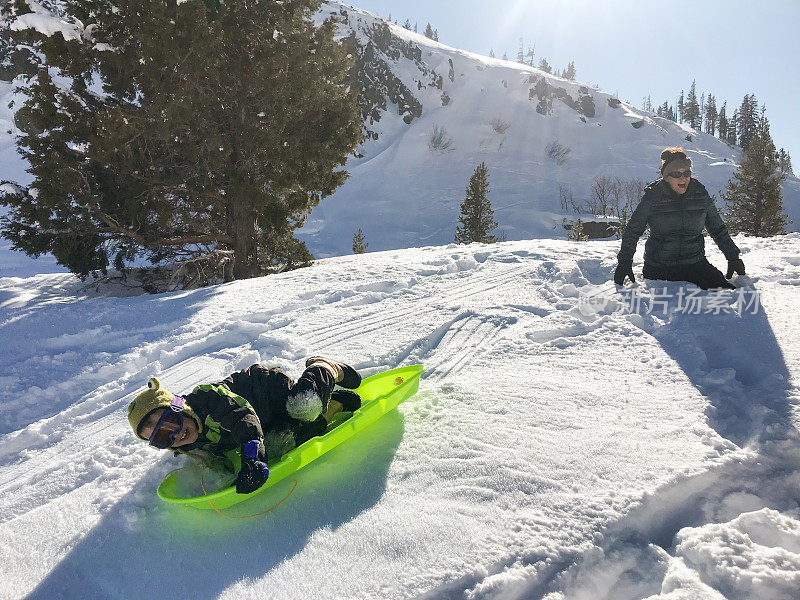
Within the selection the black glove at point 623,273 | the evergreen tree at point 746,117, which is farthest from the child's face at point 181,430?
the evergreen tree at point 746,117

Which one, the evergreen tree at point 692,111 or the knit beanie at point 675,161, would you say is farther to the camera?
the evergreen tree at point 692,111

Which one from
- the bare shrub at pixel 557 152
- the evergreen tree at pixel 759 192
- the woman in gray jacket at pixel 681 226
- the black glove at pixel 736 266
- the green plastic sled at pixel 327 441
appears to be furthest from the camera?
the bare shrub at pixel 557 152

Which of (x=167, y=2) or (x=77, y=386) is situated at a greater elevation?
(x=167, y=2)

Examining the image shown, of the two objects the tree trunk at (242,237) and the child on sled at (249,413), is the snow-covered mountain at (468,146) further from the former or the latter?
the child on sled at (249,413)

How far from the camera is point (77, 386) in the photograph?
13.9 feet

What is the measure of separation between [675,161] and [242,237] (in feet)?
30.9

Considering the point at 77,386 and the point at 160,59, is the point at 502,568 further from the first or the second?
the point at 160,59

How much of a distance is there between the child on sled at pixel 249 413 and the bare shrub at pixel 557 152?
54.3 m

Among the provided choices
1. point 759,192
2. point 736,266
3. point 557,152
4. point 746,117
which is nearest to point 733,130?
point 746,117

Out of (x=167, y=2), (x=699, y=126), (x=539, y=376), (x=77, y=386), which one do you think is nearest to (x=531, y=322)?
(x=539, y=376)

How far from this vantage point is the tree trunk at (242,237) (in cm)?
1056

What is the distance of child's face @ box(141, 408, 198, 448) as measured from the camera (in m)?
2.36

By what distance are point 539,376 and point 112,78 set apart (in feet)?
35.8

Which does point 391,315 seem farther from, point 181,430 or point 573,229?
point 573,229
